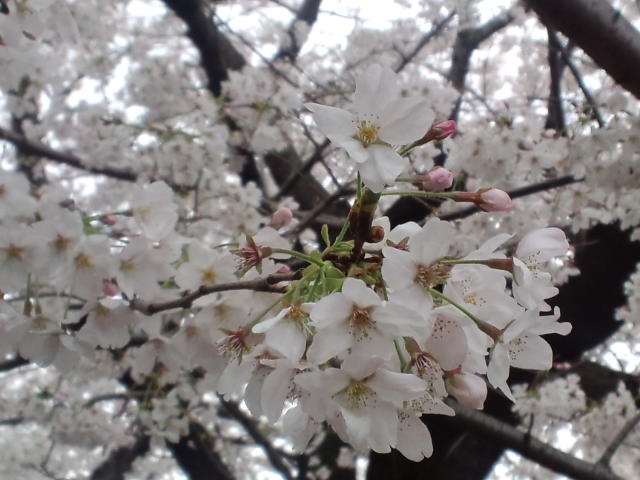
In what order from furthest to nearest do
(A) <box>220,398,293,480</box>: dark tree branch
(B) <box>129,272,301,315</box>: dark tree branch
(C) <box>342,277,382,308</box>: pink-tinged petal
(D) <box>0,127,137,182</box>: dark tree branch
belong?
(A) <box>220,398,293,480</box>: dark tree branch
(D) <box>0,127,137,182</box>: dark tree branch
(B) <box>129,272,301,315</box>: dark tree branch
(C) <box>342,277,382,308</box>: pink-tinged petal

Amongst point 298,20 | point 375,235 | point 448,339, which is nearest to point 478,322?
point 448,339

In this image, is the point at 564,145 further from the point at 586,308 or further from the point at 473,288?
the point at 473,288

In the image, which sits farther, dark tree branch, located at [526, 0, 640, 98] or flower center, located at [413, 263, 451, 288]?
dark tree branch, located at [526, 0, 640, 98]

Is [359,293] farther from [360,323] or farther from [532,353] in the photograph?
[532,353]

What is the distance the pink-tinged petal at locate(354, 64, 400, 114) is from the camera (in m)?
0.87

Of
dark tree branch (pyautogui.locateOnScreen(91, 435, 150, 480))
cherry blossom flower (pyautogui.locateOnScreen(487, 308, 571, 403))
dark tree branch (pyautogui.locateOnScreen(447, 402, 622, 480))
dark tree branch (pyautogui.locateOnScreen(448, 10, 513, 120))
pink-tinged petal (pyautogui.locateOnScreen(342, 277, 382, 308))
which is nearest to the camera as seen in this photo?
pink-tinged petal (pyautogui.locateOnScreen(342, 277, 382, 308))

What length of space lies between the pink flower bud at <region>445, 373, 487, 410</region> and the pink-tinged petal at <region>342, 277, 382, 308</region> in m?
0.23

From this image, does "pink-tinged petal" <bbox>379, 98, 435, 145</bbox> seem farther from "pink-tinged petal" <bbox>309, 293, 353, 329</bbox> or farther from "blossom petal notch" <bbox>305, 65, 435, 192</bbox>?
"pink-tinged petal" <bbox>309, 293, 353, 329</bbox>

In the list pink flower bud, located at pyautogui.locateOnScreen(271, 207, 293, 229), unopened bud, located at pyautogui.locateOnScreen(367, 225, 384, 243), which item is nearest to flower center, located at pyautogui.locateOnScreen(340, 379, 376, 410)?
unopened bud, located at pyautogui.locateOnScreen(367, 225, 384, 243)

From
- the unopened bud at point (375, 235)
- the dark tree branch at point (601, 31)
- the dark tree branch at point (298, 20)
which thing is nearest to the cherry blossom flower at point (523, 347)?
the unopened bud at point (375, 235)

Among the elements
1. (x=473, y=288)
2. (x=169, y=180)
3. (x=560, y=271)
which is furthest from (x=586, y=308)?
(x=473, y=288)

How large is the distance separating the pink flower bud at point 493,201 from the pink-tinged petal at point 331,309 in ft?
1.04

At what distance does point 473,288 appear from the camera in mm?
896

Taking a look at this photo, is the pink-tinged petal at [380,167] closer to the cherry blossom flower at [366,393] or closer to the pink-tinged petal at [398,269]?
the pink-tinged petal at [398,269]
